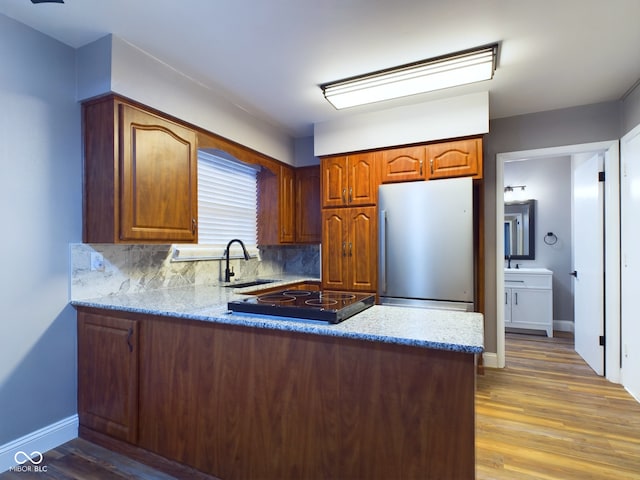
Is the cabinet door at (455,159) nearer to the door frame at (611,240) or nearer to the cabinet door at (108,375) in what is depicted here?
the door frame at (611,240)

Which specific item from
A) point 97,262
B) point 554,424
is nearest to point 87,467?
point 97,262

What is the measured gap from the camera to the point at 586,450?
1.95m

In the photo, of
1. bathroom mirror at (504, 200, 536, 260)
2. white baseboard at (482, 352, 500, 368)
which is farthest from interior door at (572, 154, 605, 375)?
bathroom mirror at (504, 200, 536, 260)

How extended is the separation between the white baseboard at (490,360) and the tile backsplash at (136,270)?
2518mm

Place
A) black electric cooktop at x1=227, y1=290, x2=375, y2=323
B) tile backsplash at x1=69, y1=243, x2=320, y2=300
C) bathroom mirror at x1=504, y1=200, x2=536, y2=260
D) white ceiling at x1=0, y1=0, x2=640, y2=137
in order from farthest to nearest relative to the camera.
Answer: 1. bathroom mirror at x1=504, y1=200, x2=536, y2=260
2. tile backsplash at x1=69, y1=243, x2=320, y2=300
3. white ceiling at x1=0, y1=0, x2=640, y2=137
4. black electric cooktop at x1=227, y1=290, x2=375, y2=323

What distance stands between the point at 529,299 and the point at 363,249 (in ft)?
9.27

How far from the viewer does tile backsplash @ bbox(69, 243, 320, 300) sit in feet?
6.85

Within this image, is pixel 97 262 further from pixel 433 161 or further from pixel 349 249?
pixel 433 161

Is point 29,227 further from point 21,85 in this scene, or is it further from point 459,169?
point 459,169

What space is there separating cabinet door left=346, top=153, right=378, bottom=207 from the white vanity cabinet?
2.61 meters

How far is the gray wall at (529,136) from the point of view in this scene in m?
2.87

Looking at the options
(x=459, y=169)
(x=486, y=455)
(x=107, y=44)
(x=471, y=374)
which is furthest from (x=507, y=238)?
(x=107, y=44)

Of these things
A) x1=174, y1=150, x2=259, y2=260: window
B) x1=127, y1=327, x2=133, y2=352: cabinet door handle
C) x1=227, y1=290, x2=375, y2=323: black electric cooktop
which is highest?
x1=174, y1=150, x2=259, y2=260: window

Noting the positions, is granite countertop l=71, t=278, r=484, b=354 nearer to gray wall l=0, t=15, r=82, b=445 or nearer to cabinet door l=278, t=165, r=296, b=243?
gray wall l=0, t=15, r=82, b=445
